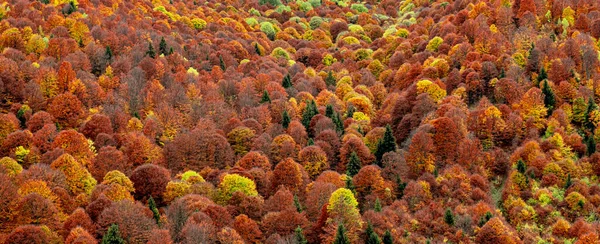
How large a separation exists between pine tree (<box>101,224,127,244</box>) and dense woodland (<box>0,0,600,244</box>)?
507 mm

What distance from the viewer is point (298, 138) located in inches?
5207

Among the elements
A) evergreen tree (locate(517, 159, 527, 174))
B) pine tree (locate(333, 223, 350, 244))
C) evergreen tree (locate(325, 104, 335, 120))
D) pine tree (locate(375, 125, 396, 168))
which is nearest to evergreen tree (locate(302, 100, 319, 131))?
evergreen tree (locate(325, 104, 335, 120))

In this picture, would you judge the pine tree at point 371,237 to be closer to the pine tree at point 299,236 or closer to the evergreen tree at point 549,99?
the pine tree at point 299,236

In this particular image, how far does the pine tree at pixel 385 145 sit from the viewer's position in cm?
12550

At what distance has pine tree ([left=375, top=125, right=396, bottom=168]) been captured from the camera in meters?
126

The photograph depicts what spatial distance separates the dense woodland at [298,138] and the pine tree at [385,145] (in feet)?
0.99

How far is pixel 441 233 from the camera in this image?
98.1 meters

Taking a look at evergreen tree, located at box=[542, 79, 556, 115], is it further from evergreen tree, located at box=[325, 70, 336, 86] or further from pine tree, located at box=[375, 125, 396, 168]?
evergreen tree, located at box=[325, 70, 336, 86]

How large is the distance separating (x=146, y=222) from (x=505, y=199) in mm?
54161

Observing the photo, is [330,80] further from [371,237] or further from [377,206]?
[371,237]

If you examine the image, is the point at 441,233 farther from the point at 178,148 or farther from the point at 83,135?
the point at 83,135

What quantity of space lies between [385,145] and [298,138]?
17.0 m

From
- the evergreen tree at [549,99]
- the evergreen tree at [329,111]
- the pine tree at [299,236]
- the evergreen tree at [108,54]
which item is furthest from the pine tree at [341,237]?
the evergreen tree at [108,54]

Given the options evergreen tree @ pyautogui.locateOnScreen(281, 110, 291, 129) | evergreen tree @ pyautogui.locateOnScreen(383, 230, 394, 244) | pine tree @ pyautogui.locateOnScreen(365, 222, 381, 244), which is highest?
pine tree @ pyautogui.locateOnScreen(365, 222, 381, 244)
